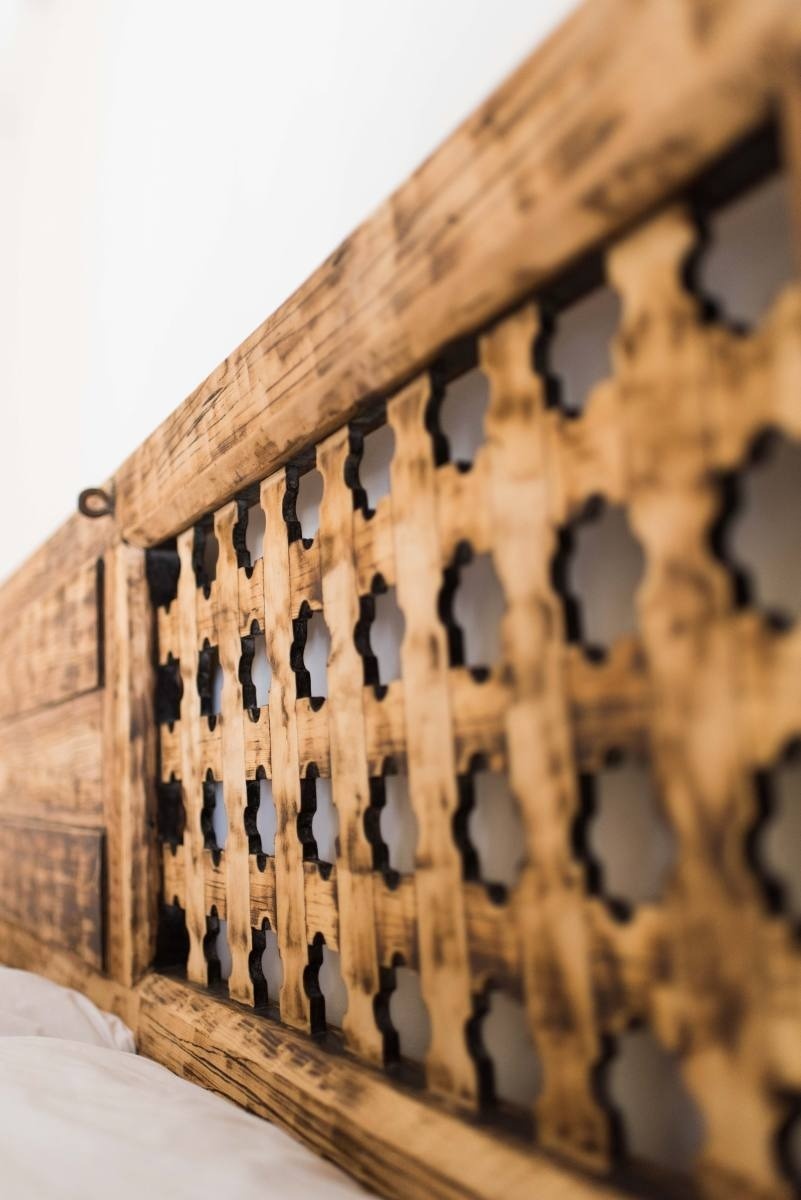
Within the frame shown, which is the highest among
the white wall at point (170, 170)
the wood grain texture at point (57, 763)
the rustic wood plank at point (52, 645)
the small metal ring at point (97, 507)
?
the white wall at point (170, 170)

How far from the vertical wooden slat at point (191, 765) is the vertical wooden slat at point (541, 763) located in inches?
24.6

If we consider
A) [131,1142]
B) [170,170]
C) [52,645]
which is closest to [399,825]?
[131,1142]

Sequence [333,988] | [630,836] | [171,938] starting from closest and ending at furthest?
[630,836], [333,988], [171,938]

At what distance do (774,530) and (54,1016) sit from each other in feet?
3.86

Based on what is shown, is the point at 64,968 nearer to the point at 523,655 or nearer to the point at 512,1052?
the point at 512,1052

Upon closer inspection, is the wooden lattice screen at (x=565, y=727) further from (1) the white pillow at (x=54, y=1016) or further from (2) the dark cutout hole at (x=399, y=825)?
(1) the white pillow at (x=54, y=1016)

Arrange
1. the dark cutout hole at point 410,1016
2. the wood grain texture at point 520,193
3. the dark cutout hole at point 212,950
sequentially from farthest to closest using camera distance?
1. the dark cutout hole at point 212,950
2. the dark cutout hole at point 410,1016
3. the wood grain texture at point 520,193

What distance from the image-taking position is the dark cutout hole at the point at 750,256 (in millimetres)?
562

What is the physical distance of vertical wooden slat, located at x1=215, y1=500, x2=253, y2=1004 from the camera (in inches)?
40.2

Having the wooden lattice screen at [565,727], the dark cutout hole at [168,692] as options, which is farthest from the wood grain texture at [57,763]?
the wooden lattice screen at [565,727]

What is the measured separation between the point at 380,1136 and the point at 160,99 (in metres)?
1.53

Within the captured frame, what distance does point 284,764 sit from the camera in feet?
3.08

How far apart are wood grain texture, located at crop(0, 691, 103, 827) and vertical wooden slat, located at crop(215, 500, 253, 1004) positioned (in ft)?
1.49

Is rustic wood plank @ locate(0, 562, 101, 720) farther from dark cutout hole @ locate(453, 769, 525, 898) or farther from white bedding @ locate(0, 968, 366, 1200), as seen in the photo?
dark cutout hole @ locate(453, 769, 525, 898)
